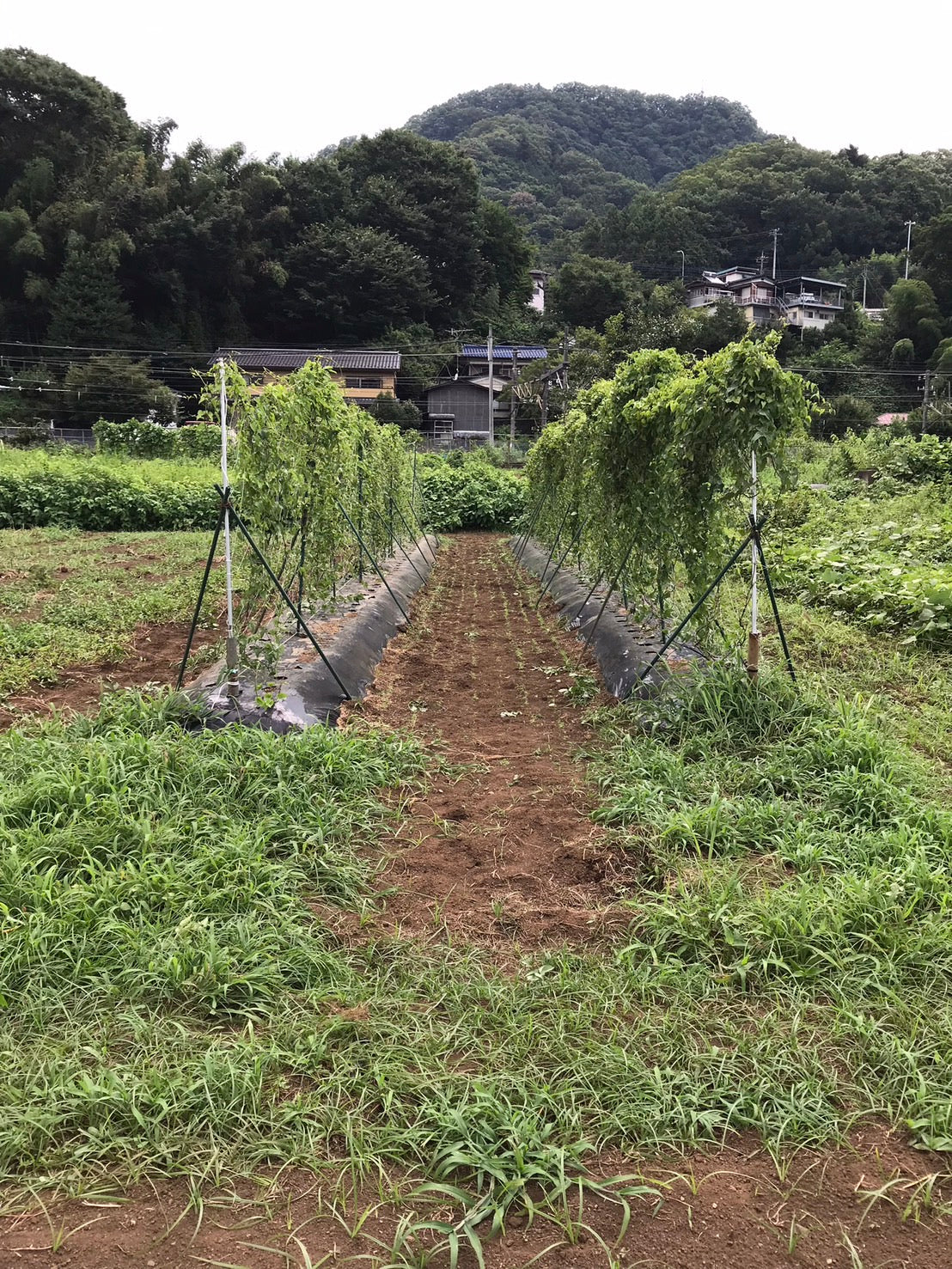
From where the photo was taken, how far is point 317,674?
604 cm

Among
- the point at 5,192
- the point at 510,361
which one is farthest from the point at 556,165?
the point at 5,192

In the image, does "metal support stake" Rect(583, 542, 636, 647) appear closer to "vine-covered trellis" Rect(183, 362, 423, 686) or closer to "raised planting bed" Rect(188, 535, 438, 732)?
"raised planting bed" Rect(188, 535, 438, 732)

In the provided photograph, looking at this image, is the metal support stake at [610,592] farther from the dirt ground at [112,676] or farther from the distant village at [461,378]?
the distant village at [461,378]

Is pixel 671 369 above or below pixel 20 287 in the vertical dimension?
below

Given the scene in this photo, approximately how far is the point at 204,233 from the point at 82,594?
130ft

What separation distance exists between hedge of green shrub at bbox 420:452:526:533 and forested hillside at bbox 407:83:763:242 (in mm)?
54461

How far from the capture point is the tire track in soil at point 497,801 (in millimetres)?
3644

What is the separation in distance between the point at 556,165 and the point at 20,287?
50.5 meters

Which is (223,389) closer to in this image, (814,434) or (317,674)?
(317,674)

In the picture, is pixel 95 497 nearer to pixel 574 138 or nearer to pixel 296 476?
pixel 296 476

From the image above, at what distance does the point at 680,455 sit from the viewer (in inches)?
243

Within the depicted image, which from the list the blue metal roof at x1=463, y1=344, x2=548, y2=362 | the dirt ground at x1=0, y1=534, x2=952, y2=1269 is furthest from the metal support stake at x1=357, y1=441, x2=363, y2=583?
the blue metal roof at x1=463, y1=344, x2=548, y2=362

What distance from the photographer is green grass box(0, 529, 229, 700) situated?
23.8 feet

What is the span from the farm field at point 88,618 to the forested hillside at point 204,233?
32.6m
